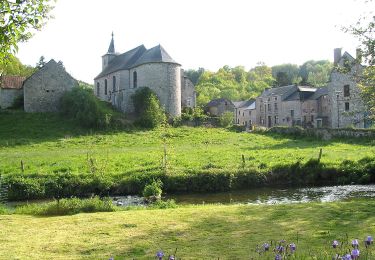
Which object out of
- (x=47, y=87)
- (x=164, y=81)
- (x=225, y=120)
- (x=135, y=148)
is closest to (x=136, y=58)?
(x=164, y=81)

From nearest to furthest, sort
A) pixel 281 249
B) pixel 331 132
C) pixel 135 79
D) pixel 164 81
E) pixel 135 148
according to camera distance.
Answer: pixel 281 249 → pixel 135 148 → pixel 331 132 → pixel 164 81 → pixel 135 79

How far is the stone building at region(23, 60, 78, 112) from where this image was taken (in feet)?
146

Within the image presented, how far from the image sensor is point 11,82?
4731 cm

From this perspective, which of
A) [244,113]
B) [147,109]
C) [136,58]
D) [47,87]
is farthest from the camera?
[244,113]

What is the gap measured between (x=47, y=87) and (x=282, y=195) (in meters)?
34.2

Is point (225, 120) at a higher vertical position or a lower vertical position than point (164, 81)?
lower

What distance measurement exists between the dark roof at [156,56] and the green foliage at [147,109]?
11.8 feet

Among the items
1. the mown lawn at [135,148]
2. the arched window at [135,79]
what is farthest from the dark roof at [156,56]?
the mown lawn at [135,148]

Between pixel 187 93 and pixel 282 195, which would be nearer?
pixel 282 195

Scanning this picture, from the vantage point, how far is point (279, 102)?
2286 inches

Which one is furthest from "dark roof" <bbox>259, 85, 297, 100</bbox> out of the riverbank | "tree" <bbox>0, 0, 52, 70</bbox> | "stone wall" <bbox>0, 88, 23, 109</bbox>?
"tree" <bbox>0, 0, 52, 70</bbox>

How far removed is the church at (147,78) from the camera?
47812 mm

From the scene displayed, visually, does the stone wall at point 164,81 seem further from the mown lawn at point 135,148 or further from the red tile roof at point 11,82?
the red tile roof at point 11,82

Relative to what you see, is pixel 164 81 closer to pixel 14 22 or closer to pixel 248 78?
pixel 14 22
